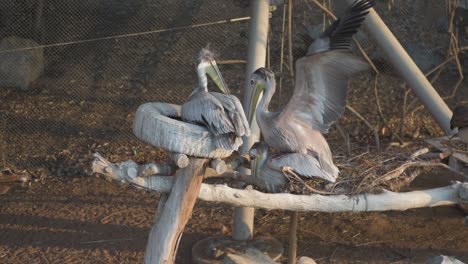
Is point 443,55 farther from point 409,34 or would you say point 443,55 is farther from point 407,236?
point 407,236

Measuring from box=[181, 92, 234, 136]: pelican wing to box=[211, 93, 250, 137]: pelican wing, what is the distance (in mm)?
24

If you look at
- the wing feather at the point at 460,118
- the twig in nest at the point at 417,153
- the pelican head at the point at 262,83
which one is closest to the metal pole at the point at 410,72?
the wing feather at the point at 460,118

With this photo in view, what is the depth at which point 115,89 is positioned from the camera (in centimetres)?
902

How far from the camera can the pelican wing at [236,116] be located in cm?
431

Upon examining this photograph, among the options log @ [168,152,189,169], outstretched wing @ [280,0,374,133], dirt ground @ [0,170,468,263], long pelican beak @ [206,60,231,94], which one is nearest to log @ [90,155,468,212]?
log @ [168,152,189,169]

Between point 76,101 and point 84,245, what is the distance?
293 cm

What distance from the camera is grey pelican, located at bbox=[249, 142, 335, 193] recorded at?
4.78 m

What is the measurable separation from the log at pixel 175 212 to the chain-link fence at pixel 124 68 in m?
3.49

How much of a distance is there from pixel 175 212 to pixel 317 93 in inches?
47.8

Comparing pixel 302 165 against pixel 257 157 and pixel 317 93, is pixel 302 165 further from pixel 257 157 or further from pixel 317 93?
pixel 317 93

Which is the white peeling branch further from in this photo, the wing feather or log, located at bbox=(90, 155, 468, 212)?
the wing feather

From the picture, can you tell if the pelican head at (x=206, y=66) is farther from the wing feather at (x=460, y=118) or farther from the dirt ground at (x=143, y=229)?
the wing feather at (x=460, y=118)

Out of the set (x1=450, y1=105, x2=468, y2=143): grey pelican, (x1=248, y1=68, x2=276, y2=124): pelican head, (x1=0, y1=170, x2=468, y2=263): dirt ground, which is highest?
(x1=248, y1=68, x2=276, y2=124): pelican head

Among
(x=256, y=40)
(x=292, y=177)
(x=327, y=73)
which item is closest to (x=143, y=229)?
(x=256, y=40)
